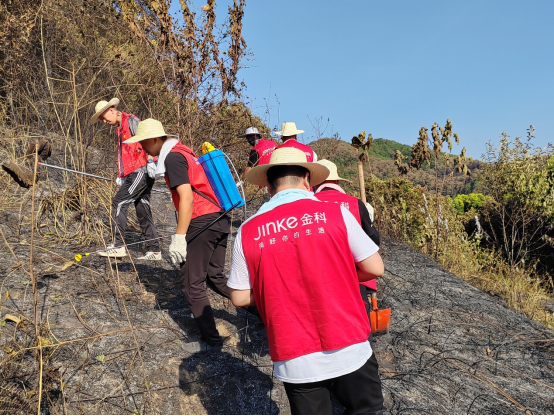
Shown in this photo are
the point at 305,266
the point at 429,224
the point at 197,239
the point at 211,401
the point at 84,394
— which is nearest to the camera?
the point at 305,266

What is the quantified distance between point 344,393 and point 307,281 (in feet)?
1.54

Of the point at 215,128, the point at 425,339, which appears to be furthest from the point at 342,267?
the point at 215,128

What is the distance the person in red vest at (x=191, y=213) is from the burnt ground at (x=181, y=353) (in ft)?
1.17

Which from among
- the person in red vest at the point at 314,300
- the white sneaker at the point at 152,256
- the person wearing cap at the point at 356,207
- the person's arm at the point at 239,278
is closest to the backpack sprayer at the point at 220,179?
the person wearing cap at the point at 356,207

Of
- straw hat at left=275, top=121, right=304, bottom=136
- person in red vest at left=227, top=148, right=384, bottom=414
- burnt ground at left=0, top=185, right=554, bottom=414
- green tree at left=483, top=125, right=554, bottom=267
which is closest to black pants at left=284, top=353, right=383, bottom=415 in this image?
person in red vest at left=227, top=148, right=384, bottom=414

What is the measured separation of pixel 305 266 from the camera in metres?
1.57

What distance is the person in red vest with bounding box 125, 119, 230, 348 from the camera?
110 inches

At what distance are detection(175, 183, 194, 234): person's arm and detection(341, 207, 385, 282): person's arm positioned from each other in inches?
56.1

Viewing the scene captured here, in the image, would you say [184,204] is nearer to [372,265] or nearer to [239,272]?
[239,272]

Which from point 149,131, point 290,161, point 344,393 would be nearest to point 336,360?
point 344,393

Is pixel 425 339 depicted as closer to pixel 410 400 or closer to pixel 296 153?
pixel 410 400

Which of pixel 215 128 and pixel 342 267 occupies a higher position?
pixel 215 128

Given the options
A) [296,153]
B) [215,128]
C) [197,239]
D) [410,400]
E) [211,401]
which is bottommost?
[410,400]

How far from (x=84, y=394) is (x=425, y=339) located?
9.41 ft
